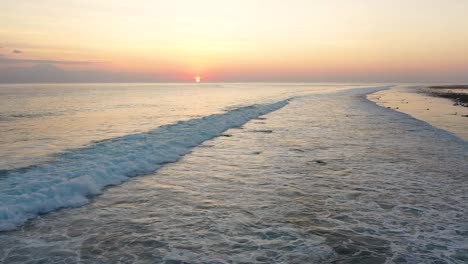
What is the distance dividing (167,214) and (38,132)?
18.2 meters

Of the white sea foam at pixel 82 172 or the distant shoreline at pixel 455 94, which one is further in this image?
the distant shoreline at pixel 455 94

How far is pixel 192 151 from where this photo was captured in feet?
53.1

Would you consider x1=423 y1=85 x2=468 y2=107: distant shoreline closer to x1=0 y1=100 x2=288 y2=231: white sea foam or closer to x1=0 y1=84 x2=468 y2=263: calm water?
x1=0 y1=84 x2=468 y2=263: calm water

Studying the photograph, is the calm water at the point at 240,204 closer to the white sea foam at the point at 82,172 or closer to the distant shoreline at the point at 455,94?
the white sea foam at the point at 82,172

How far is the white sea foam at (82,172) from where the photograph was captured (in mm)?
8352

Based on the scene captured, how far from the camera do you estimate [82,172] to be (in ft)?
36.8

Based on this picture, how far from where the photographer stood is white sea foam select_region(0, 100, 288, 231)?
27.4 ft

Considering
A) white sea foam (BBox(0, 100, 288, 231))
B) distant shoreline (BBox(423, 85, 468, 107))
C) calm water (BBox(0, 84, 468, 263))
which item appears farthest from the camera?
distant shoreline (BBox(423, 85, 468, 107))

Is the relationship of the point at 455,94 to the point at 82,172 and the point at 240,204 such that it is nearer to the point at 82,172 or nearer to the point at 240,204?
the point at 240,204

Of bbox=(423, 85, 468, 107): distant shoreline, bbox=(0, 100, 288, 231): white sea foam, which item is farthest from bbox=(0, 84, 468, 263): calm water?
bbox=(423, 85, 468, 107): distant shoreline

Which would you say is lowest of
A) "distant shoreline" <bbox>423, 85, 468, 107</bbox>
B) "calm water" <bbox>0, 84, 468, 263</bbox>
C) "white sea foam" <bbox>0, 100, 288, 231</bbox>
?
"calm water" <bbox>0, 84, 468, 263</bbox>

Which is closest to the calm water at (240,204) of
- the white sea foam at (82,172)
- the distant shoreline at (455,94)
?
the white sea foam at (82,172)

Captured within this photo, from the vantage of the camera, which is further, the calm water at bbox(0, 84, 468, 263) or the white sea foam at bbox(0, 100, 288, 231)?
the white sea foam at bbox(0, 100, 288, 231)

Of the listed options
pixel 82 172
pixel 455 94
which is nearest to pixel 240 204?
pixel 82 172
